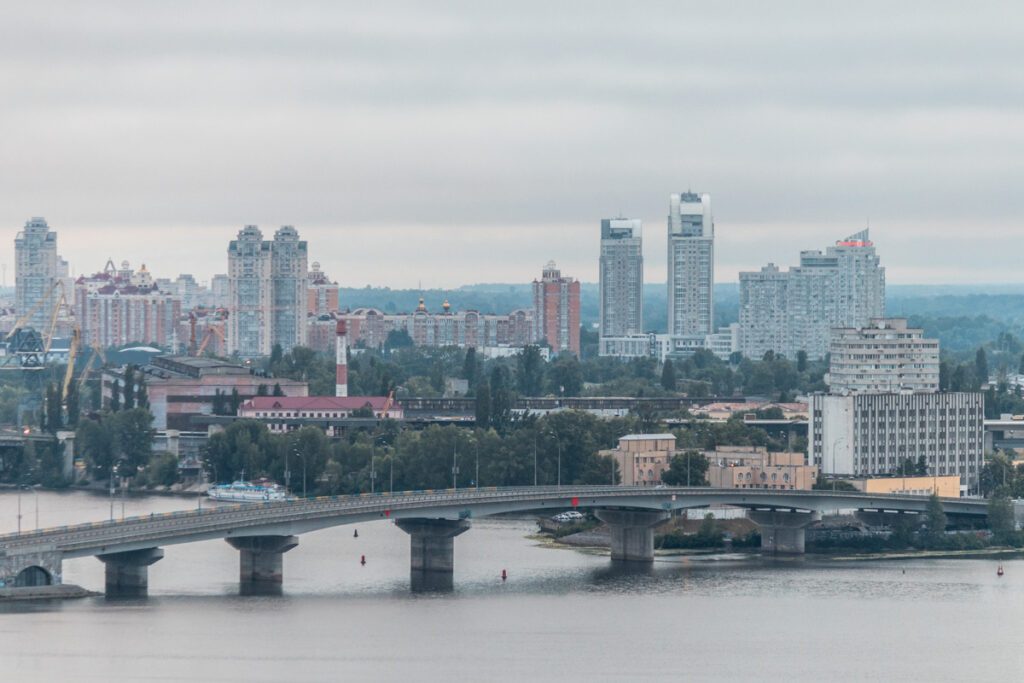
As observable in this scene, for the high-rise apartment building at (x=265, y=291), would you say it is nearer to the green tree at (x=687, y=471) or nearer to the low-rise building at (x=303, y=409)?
the low-rise building at (x=303, y=409)

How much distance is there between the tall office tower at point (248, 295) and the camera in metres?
191

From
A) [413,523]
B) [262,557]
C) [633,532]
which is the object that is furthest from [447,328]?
[262,557]

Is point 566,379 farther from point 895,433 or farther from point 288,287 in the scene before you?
point 288,287

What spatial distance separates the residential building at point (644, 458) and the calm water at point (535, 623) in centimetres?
932

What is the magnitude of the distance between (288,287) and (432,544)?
426 ft

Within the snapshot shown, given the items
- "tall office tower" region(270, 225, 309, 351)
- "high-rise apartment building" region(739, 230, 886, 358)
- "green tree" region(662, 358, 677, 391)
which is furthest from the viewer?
"tall office tower" region(270, 225, 309, 351)

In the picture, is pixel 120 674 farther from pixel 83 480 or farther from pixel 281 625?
pixel 83 480

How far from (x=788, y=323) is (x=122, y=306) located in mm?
48480

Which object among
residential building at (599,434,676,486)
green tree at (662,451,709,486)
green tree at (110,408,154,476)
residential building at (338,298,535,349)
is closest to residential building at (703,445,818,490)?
green tree at (662,451,709,486)

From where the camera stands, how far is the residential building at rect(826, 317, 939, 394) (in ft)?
276

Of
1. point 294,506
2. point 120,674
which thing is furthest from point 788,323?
point 120,674

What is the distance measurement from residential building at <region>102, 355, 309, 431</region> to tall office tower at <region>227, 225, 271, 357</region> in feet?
236

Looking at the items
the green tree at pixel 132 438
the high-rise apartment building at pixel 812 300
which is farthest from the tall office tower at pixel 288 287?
the green tree at pixel 132 438

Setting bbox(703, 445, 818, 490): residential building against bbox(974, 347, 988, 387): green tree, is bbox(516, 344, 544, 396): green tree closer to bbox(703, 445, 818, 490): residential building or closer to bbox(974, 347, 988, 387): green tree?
bbox(974, 347, 988, 387): green tree
